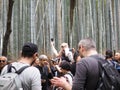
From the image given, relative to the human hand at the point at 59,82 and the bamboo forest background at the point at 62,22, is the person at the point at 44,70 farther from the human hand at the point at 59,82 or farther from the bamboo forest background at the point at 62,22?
the bamboo forest background at the point at 62,22

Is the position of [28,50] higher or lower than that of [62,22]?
lower

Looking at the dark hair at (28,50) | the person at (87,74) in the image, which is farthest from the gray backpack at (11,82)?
the person at (87,74)

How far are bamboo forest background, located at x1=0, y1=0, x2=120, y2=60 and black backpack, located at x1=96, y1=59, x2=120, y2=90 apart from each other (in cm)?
618

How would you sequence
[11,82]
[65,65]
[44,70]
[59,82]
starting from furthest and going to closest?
1. [44,70]
2. [65,65]
3. [59,82]
4. [11,82]

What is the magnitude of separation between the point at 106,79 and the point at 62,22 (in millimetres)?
9182

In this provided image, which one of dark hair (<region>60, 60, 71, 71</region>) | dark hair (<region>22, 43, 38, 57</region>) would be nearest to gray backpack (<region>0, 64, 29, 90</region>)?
dark hair (<region>22, 43, 38, 57</region>)

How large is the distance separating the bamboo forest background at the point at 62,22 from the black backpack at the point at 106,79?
618 centimetres

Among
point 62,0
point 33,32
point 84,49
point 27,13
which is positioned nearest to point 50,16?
point 62,0

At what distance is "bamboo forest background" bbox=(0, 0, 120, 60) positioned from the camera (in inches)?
407

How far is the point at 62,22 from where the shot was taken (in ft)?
41.6

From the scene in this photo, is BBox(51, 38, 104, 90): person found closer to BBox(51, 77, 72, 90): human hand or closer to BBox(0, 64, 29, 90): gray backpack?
BBox(51, 77, 72, 90): human hand

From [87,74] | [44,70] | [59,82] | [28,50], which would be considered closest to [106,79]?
[87,74]

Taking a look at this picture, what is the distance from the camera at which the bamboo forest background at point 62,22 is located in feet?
33.9

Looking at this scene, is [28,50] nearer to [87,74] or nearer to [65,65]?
[87,74]
